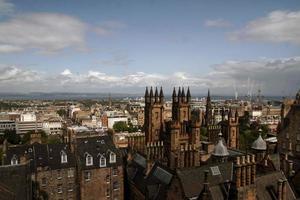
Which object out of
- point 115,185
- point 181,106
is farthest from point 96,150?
point 181,106

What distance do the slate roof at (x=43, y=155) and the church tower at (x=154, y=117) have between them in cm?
1777

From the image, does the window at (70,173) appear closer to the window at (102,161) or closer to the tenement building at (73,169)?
the tenement building at (73,169)

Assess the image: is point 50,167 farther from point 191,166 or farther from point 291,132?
point 291,132

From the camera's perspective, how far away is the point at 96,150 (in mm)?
44375

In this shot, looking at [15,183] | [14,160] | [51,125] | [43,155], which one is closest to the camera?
[15,183]

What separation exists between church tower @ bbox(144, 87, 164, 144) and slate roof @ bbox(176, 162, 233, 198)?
23.0 meters

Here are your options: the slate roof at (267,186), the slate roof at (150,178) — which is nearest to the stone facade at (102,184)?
the slate roof at (150,178)

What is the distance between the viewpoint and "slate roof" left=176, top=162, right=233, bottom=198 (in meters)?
29.6

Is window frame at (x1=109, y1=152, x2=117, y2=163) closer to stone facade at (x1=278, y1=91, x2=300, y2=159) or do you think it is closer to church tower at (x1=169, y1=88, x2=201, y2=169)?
church tower at (x1=169, y1=88, x2=201, y2=169)

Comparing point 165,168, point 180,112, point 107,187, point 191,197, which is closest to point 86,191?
point 107,187

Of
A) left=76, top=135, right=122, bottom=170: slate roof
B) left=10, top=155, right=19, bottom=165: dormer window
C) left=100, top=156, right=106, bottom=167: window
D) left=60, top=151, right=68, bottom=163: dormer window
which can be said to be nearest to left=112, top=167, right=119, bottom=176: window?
left=76, top=135, right=122, bottom=170: slate roof

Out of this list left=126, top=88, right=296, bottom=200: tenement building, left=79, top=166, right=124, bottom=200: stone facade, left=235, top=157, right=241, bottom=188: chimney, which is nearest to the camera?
left=235, top=157, right=241, bottom=188: chimney

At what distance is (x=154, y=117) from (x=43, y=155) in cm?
2231

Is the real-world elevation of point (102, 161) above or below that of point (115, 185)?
above
